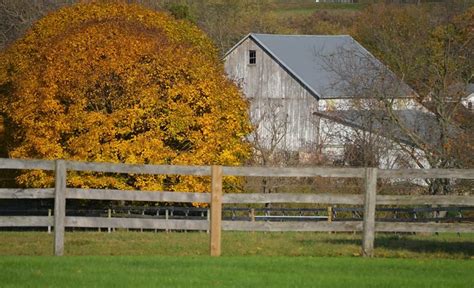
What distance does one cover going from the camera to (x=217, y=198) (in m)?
15.2

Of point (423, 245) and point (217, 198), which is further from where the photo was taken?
point (423, 245)

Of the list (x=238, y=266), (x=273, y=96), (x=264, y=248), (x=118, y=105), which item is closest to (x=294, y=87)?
(x=273, y=96)

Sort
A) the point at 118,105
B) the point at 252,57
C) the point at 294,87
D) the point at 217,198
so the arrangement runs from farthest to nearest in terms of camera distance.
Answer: the point at 252,57 < the point at 294,87 < the point at 118,105 < the point at 217,198

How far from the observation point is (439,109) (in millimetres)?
36906

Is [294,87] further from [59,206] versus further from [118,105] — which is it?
[59,206]

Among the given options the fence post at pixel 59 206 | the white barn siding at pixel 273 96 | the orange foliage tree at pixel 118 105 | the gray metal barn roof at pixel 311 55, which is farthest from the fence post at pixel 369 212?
the white barn siding at pixel 273 96

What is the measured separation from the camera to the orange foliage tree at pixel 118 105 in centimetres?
3266

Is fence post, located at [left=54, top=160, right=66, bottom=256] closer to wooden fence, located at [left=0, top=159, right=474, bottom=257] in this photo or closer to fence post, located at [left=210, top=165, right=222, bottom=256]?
wooden fence, located at [left=0, top=159, right=474, bottom=257]

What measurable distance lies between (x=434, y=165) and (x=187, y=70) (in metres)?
10.2

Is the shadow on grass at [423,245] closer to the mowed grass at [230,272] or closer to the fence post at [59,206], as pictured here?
the mowed grass at [230,272]

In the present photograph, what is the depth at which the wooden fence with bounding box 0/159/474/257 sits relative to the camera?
15.2 m

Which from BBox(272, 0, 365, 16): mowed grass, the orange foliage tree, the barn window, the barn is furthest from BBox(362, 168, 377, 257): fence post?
BBox(272, 0, 365, 16): mowed grass

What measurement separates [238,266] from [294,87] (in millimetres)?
46181

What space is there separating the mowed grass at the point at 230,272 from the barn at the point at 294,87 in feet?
107
